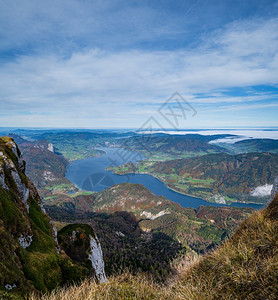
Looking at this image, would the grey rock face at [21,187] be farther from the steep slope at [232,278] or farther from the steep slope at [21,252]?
the steep slope at [232,278]

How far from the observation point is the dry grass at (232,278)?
11.8 feet

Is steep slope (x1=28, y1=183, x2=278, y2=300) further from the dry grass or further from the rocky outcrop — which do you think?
the rocky outcrop

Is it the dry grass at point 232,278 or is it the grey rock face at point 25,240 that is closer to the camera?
the dry grass at point 232,278

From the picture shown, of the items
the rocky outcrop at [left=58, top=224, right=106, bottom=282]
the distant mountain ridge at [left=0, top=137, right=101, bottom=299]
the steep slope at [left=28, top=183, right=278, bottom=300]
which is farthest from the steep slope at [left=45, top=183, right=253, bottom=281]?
the steep slope at [left=28, top=183, right=278, bottom=300]

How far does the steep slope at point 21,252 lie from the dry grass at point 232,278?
14.5ft

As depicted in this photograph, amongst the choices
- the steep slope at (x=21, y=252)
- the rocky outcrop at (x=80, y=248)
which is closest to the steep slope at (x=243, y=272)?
the steep slope at (x=21, y=252)

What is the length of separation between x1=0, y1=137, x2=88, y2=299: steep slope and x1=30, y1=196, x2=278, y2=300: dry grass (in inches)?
174

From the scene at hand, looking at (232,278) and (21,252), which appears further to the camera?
(21,252)

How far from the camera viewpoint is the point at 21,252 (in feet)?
35.2

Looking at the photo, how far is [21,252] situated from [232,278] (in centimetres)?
1254

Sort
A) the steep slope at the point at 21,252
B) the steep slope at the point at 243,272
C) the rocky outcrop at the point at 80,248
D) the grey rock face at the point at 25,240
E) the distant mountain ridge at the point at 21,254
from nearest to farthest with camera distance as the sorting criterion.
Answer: the steep slope at the point at 243,272
the distant mountain ridge at the point at 21,254
the steep slope at the point at 21,252
the grey rock face at the point at 25,240
the rocky outcrop at the point at 80,248

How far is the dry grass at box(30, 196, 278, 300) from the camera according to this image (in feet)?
11.8

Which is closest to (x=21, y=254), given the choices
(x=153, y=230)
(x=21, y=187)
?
(x=21, y=187)

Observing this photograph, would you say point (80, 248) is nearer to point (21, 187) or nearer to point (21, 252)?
point (21, 187)
